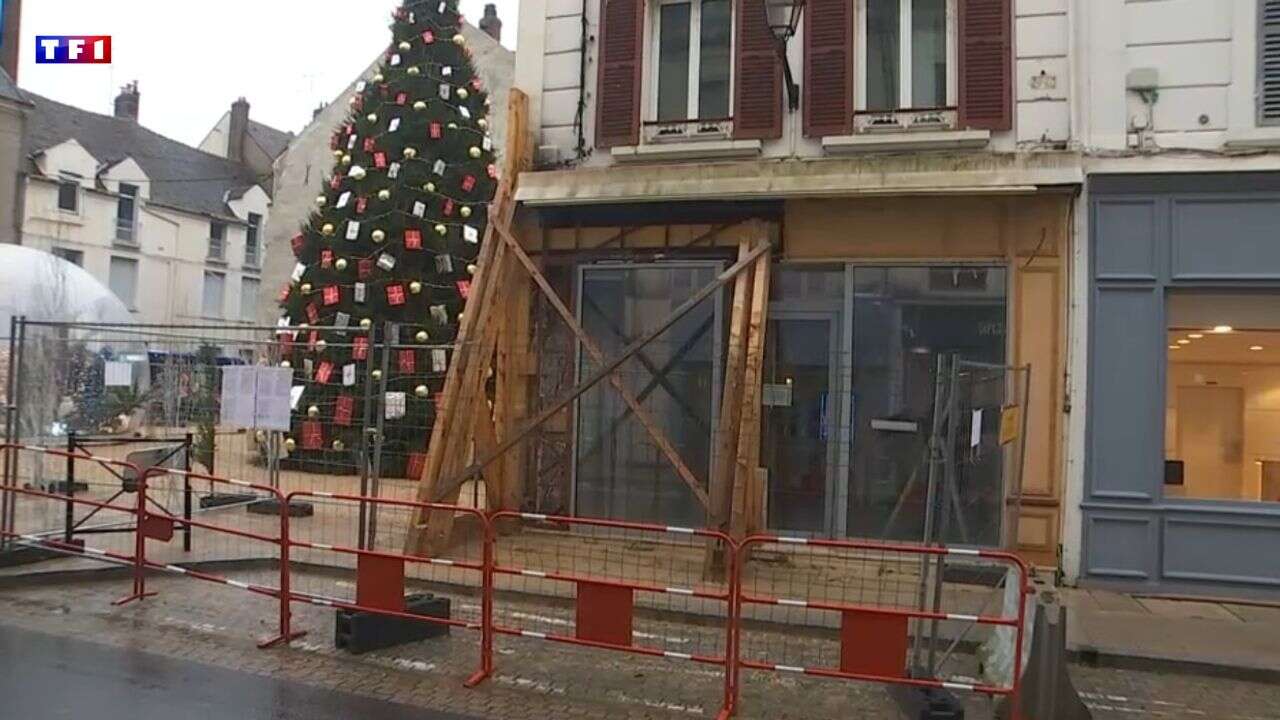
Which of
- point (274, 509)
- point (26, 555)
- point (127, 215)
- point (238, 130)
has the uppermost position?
point (238, 130)

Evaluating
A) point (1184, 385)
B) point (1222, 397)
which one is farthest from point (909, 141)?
point (1222, 397)

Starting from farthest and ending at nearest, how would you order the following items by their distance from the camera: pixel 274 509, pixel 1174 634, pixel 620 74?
pixel 274 509
pixel 620 74
pixel 1174 634

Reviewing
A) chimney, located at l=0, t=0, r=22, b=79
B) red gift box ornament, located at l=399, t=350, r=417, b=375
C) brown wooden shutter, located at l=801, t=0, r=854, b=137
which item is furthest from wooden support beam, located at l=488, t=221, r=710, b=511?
chimney, located at l=0, t=0, r=22, b=79

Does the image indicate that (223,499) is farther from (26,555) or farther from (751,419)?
(751,419)

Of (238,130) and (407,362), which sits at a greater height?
(238,130)

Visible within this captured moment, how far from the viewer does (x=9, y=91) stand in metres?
29.4

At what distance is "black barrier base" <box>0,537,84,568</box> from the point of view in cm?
812

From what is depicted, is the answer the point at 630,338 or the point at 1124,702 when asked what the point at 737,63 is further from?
the point at 1124,702

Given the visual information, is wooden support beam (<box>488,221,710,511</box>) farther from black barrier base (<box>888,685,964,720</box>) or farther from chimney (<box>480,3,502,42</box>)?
chimney (<box>480,3,502,42</box>)

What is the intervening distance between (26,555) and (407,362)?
4980 millimetres

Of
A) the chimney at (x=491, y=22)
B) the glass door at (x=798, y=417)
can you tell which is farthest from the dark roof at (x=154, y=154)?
the glass door at (x=798, y=417)

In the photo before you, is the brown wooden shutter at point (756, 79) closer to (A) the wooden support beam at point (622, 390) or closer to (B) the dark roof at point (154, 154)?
(A) the wooden support beam at point (622, 390)

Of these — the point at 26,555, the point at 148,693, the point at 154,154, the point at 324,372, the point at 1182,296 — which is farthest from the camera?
the point at 154,154

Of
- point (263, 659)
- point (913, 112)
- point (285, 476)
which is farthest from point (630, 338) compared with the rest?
point (263, 659)
